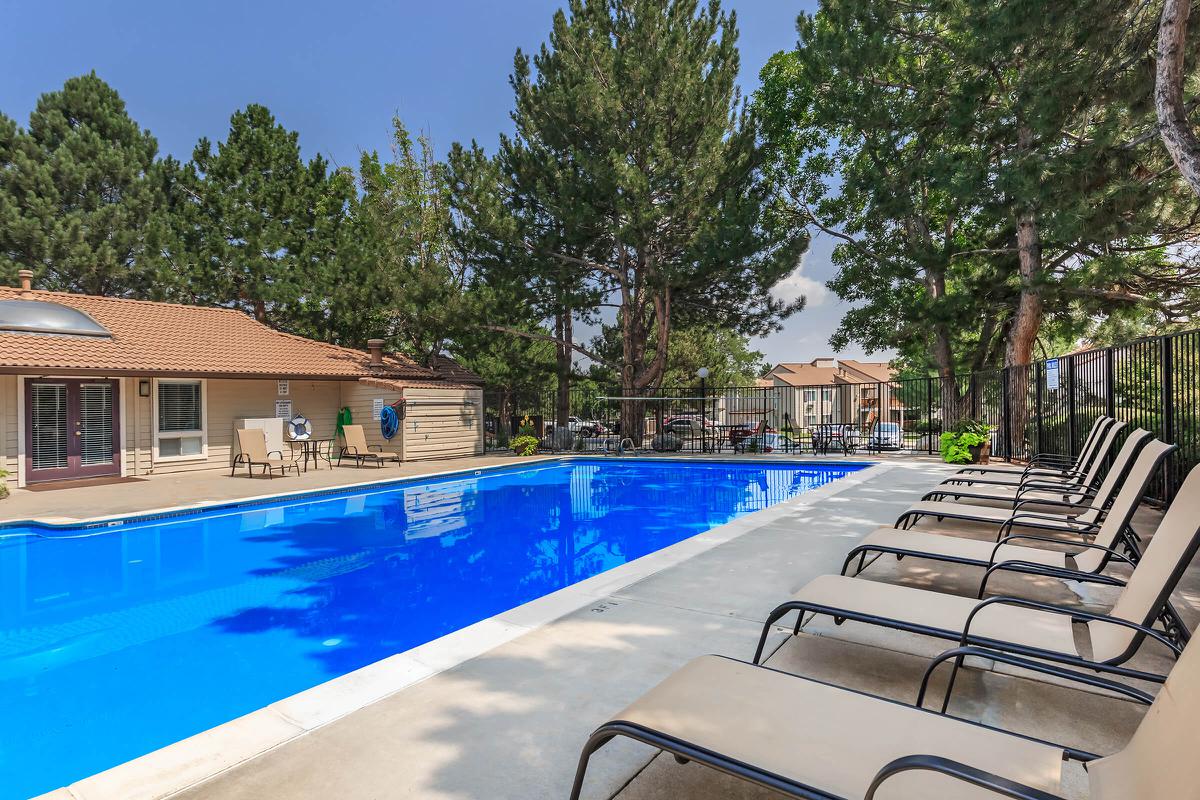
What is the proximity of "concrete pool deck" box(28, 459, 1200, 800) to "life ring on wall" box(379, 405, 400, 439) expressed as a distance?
38.9 ft

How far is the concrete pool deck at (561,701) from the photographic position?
6.59 ft

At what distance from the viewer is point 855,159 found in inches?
762

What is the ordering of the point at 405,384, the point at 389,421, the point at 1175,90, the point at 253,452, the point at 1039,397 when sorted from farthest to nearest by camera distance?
the point at 405,384
the point at 389,421
the point at 253,452
the point at 1039,397
the point at 1175,90

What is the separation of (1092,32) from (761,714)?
887 centimetres

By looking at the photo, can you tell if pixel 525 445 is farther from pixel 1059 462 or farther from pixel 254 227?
pixel 254 227

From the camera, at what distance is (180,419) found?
13.3m

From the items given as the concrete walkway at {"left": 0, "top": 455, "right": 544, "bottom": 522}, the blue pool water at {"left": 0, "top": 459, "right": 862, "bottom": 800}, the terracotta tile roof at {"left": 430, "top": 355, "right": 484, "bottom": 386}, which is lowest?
the blue pool water at {"left": 0, "top": 459, "right": 862, "bottom": 800}

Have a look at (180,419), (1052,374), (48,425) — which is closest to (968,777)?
(1052,374)

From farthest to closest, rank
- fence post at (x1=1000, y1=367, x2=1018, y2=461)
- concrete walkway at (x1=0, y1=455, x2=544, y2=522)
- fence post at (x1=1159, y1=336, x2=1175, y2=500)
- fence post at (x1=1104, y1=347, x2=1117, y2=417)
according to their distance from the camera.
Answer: fence post at (x1=1000, y1=367, x2=1018, y2=461) → concrete walkway at (x1=0, y1=455, x2=544, y2=522) → fence post at (x1=1104, y1=347, x2=1117, y2=417) → fence post at (x1=1159, y1=336, x2=1175, y2=500)

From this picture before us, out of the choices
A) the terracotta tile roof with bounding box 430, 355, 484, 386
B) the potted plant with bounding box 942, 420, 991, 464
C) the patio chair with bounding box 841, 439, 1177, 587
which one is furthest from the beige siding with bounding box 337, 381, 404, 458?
the patio chair with bounding box 841, 439, 1177, 587

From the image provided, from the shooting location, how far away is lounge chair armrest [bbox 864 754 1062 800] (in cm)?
119

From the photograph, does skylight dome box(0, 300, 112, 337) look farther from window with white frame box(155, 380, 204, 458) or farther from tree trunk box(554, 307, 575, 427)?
tree trunk box(554, 307, 575, 427)

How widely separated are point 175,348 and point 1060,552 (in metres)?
15.8

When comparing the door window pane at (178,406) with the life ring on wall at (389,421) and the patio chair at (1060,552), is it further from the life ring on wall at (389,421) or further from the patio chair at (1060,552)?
the patio chair at (1060,552)
